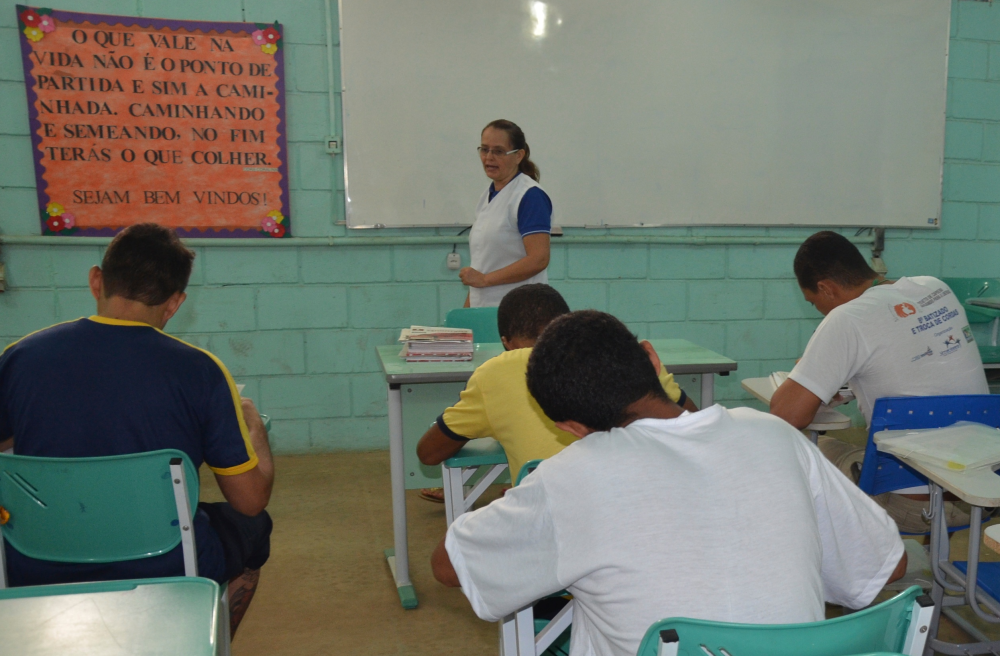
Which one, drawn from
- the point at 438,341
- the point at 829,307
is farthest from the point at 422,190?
the point at 829,307

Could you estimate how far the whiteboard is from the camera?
13.1 ft

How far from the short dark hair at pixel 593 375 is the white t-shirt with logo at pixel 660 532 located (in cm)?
5

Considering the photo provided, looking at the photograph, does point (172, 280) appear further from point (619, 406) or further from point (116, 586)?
point (619, 406)

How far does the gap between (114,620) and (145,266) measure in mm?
752

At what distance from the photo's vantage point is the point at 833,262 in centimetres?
228

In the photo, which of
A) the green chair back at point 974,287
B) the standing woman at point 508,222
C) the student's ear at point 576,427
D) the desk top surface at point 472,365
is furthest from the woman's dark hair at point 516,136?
the green chair back at point 974,287

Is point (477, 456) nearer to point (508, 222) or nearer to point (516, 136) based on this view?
point (508, 222)

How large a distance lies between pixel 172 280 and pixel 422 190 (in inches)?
98.8

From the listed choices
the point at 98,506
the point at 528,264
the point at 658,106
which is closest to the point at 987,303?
the point at 658,106

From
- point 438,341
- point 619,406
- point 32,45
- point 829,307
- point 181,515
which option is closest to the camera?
point 619,406

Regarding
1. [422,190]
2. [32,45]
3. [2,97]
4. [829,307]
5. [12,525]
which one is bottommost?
[12,525]

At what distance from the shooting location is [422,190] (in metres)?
4.05

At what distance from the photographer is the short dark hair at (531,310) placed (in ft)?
6.74

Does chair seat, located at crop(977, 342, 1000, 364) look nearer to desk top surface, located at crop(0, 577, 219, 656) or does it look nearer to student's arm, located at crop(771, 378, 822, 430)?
student's arm, located at crop(771, 378, 822, 430)
